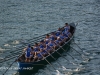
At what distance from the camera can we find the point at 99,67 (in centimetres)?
4369

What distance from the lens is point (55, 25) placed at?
2362 inches

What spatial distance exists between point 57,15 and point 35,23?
21.7 feet

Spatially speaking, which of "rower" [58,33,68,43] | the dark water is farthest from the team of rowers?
the dark water

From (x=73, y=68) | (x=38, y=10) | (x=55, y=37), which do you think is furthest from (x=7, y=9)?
(x=73, y=68)

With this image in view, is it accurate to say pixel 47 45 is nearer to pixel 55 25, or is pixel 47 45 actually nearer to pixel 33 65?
pixel 33 65

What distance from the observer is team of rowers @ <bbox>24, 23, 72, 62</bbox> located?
42.0 meters

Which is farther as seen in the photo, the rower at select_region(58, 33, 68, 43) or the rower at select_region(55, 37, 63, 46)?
the rower at select_region(58, 33, 68, 43)

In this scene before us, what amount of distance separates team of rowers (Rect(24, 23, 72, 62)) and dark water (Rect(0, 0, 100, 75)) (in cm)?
180

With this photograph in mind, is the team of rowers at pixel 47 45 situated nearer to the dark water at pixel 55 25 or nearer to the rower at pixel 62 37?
the rower at pixel 62 37

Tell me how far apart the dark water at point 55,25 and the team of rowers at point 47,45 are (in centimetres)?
180

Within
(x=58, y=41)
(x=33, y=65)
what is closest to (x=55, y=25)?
(x=58, y=41)

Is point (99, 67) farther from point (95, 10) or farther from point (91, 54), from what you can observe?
point (95, 10)

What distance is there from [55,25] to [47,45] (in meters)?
15.3

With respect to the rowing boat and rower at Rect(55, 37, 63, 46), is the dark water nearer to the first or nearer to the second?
the rowing boat
